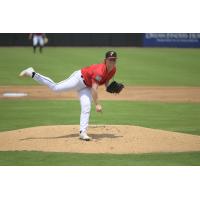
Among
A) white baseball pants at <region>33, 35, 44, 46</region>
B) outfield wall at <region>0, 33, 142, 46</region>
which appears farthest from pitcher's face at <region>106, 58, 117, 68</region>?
white baseball pants at <region>33, 35, 44, 46</region>

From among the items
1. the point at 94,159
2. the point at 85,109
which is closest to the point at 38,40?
the point at 85,109

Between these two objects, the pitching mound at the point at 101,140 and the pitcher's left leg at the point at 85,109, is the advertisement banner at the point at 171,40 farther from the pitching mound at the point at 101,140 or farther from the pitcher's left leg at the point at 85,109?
the pitcher's left leg at the point at 85,109

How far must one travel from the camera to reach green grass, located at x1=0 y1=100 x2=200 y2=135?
9953 mm

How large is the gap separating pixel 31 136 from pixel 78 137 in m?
0.69

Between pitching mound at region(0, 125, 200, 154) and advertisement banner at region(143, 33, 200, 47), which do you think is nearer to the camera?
pitching mound at region(0, 125, 200, 154)

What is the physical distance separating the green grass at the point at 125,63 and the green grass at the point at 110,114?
498mm

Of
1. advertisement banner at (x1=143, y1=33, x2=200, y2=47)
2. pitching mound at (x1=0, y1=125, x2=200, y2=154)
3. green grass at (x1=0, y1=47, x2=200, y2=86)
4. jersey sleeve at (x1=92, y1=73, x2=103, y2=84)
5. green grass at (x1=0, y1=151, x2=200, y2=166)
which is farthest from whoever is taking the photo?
green grass at (x1=0, y1=47, x2=200, y2=86)

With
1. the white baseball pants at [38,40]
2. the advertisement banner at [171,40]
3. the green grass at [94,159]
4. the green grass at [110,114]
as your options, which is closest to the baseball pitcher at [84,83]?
the green grass at [94,159]

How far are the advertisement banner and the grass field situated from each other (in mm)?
166

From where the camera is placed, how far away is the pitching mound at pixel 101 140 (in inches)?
344

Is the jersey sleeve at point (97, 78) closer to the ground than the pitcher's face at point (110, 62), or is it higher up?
closer to the ground

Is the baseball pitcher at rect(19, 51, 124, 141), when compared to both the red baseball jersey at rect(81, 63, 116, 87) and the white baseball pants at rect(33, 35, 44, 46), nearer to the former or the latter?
the red baseball jersey at rect(81, 63, 116, 87)
